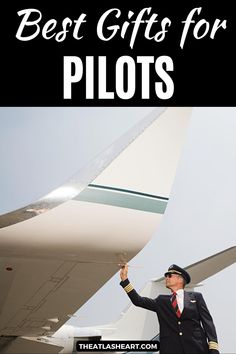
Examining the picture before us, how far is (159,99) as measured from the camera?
685 centimetres

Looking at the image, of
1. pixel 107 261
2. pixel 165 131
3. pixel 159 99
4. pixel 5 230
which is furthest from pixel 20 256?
pixel 159 99

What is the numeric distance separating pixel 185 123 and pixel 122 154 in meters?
0.72

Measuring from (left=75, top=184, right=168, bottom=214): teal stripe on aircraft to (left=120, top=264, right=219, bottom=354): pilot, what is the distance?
1.15 meters

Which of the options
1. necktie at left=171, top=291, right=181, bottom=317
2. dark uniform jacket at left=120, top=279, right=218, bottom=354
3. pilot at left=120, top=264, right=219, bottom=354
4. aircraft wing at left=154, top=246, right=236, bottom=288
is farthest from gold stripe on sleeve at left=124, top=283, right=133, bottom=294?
aircraft wing at left=154, top=246, right=236, bottom=288

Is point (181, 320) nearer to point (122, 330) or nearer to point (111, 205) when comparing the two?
point (111, 205)

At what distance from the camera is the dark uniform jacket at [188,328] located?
12.3ft

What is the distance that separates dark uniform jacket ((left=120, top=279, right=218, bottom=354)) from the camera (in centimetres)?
376

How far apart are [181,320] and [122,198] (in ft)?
5.37

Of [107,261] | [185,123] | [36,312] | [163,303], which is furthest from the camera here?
[36,312]

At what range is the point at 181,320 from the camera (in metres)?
3.91

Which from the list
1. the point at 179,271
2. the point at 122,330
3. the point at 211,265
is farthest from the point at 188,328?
the point at 122,330

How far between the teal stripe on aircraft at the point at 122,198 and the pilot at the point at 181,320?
1.15 meters

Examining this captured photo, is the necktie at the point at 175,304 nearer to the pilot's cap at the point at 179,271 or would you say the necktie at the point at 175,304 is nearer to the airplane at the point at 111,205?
the pilot's cap at the point at 179,271

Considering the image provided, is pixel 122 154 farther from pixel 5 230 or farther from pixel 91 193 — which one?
pixel 5 230
